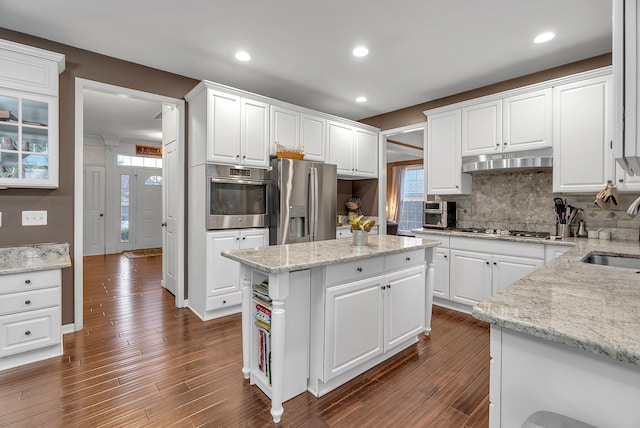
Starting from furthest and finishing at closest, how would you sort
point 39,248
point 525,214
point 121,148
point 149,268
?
point 121,148 → point 149,268 → point 525,214 → point 39,248

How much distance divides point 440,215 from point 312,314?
104 inches

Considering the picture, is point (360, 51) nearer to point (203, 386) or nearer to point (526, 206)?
point (526, 206)

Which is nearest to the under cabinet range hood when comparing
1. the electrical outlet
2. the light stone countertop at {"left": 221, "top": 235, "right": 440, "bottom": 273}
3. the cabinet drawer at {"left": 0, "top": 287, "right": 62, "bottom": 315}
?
the light stone countertop at {"left": 221, "top": 235, "right": 440, "bottom": 273}

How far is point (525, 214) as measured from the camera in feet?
12.1

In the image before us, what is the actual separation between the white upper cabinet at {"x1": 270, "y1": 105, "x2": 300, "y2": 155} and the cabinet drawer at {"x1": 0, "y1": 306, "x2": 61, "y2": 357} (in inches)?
103

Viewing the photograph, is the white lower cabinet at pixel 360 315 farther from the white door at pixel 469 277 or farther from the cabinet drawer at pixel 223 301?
the cabinet drawer at pixel 223 301

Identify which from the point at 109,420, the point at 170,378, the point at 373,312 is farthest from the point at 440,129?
the point at 109,420

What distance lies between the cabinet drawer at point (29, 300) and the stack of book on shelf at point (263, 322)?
1739mm

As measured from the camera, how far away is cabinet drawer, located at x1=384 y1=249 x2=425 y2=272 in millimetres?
2387

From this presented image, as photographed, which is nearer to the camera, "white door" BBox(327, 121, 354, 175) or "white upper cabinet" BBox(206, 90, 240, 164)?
"white upper cabinet" BBox(206, 90, 240, 164)

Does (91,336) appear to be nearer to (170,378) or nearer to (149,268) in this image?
(170,378)

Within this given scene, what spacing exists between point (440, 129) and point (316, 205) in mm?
1911

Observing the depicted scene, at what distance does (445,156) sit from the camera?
4.04 m

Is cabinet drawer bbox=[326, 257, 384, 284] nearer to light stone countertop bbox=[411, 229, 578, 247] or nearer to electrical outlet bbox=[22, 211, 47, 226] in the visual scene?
light stone countertop bbox=[411, 229, 578, 247]
